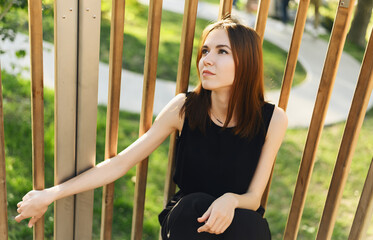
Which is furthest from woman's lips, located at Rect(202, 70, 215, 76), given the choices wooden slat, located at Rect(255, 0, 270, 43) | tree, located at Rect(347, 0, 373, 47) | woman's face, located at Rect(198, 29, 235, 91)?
tree, located at Rect(347, 0, 373, 47)

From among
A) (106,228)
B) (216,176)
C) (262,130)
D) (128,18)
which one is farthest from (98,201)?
(128,18)

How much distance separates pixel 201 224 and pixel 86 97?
0.71 meters

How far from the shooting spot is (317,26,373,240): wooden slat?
1928 mm

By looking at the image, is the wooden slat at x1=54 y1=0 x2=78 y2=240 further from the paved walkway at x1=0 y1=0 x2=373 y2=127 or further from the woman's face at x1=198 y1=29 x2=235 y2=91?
the paved walkway at x1=0 y1=0 x2=373 y2=127

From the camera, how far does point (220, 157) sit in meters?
2.00

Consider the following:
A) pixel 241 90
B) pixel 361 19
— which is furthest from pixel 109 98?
pixel 361 19

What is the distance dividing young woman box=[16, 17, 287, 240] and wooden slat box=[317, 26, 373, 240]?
295 millimetres

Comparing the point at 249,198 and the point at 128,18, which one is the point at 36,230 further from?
the point at 128,18

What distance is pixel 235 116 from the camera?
198 centimetres

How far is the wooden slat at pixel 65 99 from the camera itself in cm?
179

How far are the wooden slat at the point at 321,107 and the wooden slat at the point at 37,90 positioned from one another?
3.84 ft

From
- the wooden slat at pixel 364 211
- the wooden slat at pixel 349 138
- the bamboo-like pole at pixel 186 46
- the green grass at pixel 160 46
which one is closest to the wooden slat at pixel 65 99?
the bamboo-like pole at pixel 186 46

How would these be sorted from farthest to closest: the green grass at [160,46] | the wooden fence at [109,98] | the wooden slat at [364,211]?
the green grass at [160,46], the wooden slat at [364,211], the wooden fence at [109,98]

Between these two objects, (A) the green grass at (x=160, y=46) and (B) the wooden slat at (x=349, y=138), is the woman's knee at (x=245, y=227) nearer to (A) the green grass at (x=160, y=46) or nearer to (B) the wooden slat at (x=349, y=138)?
(B) the wooden slat at (x=349, y=138)
